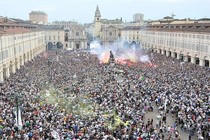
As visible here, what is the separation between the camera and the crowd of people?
24.3 metres

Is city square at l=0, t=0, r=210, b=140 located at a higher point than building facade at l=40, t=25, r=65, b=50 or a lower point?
lower

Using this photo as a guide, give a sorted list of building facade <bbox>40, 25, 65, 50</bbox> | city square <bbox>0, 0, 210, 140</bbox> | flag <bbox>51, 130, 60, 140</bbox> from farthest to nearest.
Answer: building facade <bbox>40, 25, 65, 50</bbox> < city square <bbox>0, 0, 210, 140</bbox> < flag <bbox>51, 130, 60, 140</bbox>

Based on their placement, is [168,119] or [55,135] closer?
[55,135]

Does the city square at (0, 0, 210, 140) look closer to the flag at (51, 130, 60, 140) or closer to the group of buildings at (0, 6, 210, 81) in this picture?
the flag at (51, 130, 60, 140)

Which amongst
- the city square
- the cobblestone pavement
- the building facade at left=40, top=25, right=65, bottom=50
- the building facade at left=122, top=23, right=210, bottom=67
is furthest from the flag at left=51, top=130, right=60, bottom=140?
the building facade at left=40, top=25, right=65, bottom=50

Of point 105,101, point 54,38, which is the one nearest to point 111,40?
point 54,38

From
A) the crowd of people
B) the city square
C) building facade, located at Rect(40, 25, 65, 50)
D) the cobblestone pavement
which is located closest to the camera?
the crowd of people

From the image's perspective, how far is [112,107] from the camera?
30.8 metres

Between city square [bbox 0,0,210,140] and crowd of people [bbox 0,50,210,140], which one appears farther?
city square [bbox 0,0,210,140]

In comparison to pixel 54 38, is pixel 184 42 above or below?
below

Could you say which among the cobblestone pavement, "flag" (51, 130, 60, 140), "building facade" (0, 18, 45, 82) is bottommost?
the cobblestone pavement

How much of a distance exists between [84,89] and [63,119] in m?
13.2

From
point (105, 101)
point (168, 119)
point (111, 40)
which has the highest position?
point (111, 40)

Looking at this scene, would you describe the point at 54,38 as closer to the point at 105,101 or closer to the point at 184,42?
the point at 184,42
